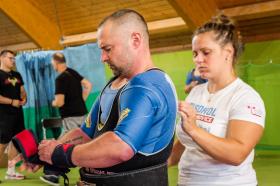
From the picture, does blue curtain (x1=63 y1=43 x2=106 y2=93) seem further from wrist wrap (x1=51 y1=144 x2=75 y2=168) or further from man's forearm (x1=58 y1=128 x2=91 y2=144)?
wrist wrap (x1=51 y1=144 x2=75 y2=168)

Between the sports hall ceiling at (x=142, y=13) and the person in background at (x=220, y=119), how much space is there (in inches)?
178

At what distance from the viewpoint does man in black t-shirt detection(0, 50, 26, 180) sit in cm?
520

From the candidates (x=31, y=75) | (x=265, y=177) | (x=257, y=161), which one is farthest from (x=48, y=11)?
(x=265, y=177)

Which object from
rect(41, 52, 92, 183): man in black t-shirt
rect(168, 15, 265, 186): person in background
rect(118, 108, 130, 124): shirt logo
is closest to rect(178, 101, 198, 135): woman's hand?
rect(168, 15, 265, 186): person in background

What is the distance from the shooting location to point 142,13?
7562 mm

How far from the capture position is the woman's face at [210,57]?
150 cm

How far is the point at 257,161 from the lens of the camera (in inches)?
233

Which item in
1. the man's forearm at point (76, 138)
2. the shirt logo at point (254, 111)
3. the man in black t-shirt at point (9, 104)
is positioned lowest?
the man in black t-shirt at point (9, 104)

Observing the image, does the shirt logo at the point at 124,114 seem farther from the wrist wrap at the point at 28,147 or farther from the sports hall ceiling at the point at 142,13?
the sports hall ceiling at the point at 142,13

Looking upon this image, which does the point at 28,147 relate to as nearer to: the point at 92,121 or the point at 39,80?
the point at 92,121

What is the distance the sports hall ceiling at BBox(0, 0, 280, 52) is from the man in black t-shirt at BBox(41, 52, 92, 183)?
1.83 m

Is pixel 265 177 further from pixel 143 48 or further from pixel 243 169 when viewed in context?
pixel 143 48

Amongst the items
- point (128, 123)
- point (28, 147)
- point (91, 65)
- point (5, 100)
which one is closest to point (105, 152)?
point (128, 123)

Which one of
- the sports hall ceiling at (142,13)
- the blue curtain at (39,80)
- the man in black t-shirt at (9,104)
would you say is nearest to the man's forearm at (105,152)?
the man in black t-shirt at (9,104)
